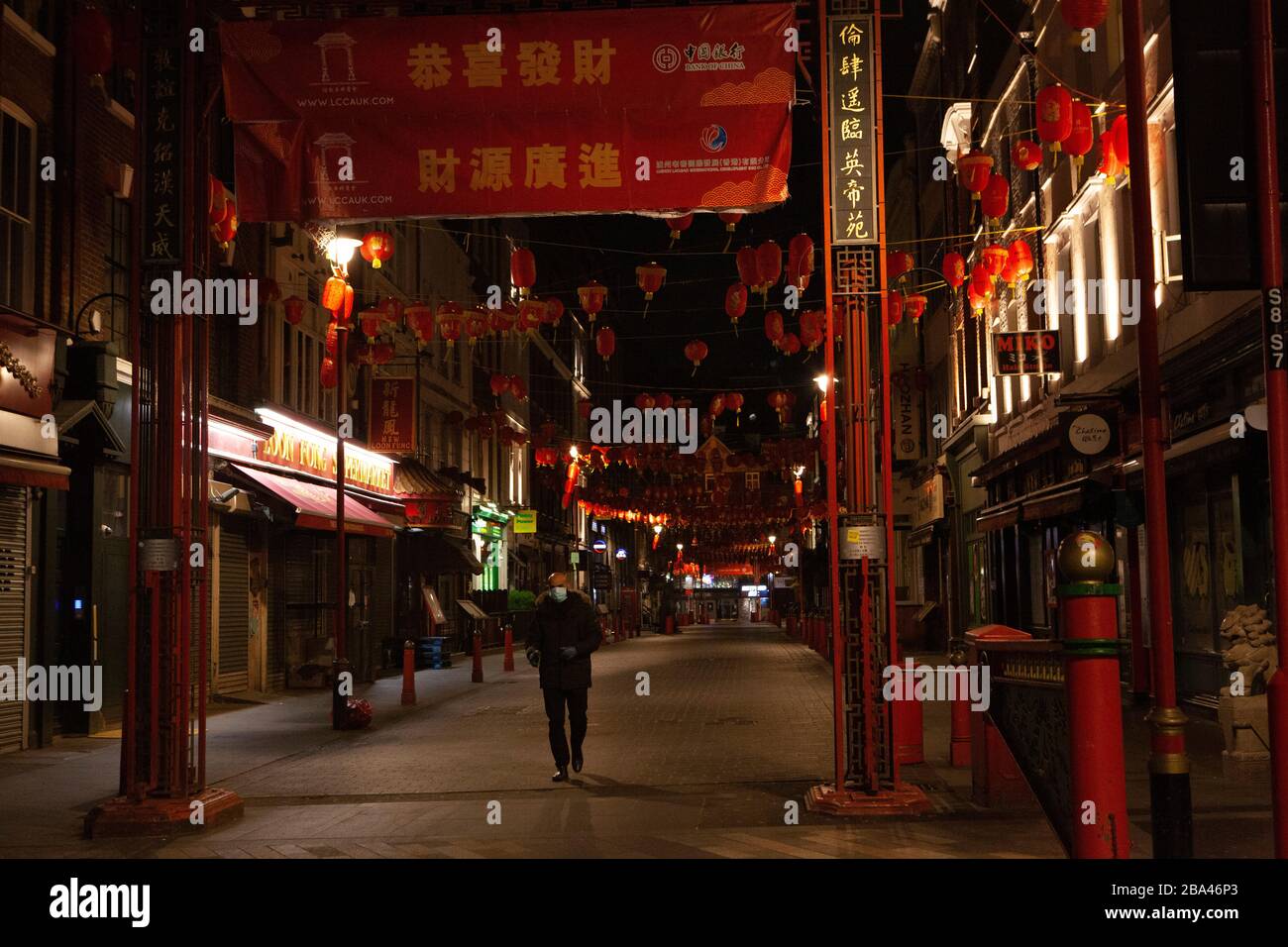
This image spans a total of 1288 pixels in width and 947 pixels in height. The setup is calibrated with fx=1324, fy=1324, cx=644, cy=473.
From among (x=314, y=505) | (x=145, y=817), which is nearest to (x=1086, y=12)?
(x=145, y=817)

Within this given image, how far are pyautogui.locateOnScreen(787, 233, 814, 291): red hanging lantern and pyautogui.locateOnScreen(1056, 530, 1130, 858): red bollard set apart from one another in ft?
40.3

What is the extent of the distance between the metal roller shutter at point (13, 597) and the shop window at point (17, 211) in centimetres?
242

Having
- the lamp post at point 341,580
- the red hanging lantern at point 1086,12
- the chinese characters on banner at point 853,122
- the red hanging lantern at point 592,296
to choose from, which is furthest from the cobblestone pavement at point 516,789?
the red hanging lantern at point 1086,12

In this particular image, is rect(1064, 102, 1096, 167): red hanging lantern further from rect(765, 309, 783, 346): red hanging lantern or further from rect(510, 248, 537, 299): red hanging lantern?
rect(765, 309, 783, 346): red hanging lantern

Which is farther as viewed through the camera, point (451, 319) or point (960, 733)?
point (451, 319)

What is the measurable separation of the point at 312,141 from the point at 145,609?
4.12 m

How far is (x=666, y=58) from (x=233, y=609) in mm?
14809

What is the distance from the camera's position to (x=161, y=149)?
1082 cm

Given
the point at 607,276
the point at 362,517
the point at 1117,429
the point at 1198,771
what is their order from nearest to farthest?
the point at 1198,771
the point at 1117,429
the point at 362,517
the point at 607,276

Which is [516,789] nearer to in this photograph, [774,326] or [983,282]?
[983,282]

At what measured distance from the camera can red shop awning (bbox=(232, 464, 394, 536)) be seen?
22.0m

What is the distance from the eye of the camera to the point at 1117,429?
1917 centimetres
